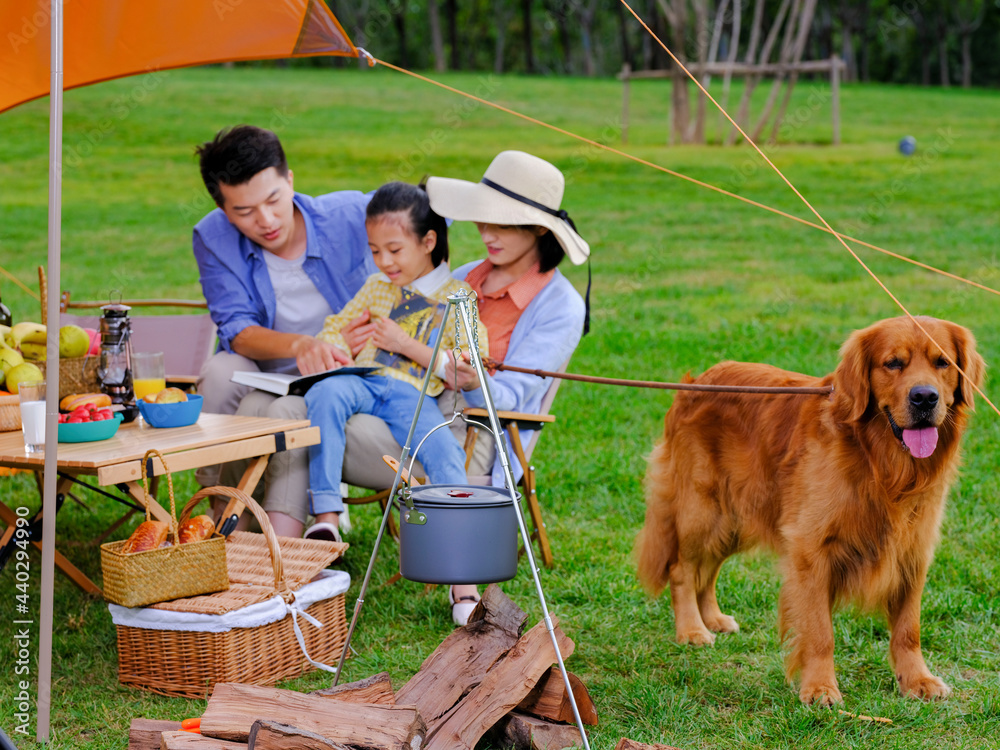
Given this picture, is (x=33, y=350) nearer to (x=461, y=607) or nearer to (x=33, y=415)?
(x=33, y=415)

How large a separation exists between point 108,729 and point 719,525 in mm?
1983

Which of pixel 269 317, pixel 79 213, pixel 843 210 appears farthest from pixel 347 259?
pixel 79 213

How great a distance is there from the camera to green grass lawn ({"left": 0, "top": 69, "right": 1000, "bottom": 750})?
3195mm

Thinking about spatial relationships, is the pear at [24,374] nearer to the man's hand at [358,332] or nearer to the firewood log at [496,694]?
the man's hand at [358,332]

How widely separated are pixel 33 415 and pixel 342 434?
104 centimetres

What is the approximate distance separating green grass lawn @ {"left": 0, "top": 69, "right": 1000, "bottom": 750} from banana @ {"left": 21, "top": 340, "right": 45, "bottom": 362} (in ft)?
2.88

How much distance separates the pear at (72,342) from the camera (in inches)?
149

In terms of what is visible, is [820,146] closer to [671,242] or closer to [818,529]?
[671,242]

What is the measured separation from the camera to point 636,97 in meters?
27.6

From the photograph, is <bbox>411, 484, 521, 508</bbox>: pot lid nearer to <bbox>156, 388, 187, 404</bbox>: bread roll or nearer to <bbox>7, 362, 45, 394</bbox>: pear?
<bbox>156, 388, 187, 404</bbox>: bread roll

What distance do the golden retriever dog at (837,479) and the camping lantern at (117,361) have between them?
1.94 m

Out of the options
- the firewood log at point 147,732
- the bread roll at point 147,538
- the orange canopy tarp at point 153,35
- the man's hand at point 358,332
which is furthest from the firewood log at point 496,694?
the orange canopy tarp at point 153,35

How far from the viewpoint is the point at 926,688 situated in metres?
3.10

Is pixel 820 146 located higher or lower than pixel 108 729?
higher
